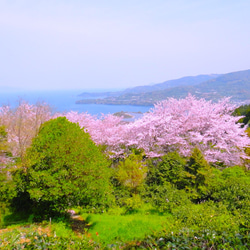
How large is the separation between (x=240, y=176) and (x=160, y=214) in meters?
4.26

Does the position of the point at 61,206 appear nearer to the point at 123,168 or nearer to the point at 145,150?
the point at 123,168

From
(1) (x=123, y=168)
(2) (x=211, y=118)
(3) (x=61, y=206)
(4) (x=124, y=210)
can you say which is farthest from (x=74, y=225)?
(2) (x=211, y=118)

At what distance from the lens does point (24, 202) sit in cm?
877

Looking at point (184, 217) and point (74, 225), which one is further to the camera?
point (74, 225)

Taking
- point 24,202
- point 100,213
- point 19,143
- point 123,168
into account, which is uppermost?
point 19,143

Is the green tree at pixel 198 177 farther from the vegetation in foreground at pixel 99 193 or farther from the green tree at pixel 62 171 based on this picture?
the green tree at pixel 62 171

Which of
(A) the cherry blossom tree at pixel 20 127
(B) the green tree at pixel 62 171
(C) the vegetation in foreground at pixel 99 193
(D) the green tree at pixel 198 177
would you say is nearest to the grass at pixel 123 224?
(C) the vegetation in foreground at pixel 99 193

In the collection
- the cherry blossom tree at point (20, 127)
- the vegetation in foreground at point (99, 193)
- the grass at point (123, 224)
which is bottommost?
Answer: the grass at point (123, 224)

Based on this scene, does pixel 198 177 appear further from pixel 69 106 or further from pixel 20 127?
pixel 69 106

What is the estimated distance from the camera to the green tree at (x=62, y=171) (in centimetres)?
716

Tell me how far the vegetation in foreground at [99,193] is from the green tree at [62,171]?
0.03 meters

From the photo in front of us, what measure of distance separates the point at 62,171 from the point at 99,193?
1564 mm

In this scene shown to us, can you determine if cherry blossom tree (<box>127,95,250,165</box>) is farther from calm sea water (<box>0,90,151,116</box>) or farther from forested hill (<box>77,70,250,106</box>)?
forested hill (<box>77,70,250,106</box>)

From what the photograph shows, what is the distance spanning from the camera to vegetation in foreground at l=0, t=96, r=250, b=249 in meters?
7.04
